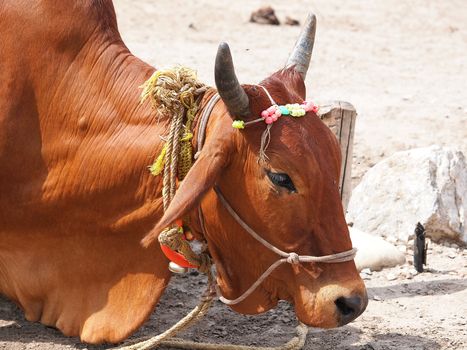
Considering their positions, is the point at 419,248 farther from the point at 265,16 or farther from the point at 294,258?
the point at 265,16

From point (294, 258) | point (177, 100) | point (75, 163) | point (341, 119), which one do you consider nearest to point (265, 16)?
point (341, 119)

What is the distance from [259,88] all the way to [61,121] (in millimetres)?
993

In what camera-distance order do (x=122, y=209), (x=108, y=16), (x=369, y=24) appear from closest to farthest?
(x=122, y=209) < (x=108, y=16) < (x=369, y=24)

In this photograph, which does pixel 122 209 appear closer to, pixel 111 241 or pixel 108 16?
pixel 111 241

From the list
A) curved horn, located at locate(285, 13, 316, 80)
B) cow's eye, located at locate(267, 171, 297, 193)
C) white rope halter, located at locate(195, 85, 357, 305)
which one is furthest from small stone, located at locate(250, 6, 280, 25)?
cow's eye, located at locate(267, 171, 297, 193)

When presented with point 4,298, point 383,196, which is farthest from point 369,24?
point 4,298

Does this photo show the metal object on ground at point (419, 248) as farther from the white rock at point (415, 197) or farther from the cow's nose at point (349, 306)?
the cow's nose at point (349, 306)

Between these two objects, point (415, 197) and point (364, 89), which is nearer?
point (415, 197)

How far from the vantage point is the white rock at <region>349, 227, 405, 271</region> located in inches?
223

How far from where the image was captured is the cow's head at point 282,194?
362cm

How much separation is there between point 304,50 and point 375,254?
73.3 inches

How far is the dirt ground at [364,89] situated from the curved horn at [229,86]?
159cm

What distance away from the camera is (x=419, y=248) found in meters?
5.56

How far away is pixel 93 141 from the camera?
4.16 metres
